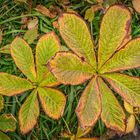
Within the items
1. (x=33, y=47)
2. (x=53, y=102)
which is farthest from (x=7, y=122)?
(x=33, y=47)

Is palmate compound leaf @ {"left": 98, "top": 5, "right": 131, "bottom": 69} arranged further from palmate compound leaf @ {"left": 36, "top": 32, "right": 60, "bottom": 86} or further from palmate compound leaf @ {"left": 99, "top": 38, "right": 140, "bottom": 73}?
palmate compound leaf @ {"left": 36, "top": 32, "right": 60, "bottom": 86}

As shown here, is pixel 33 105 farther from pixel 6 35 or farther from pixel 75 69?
pixel 6 35

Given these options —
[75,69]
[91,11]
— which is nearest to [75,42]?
[75,69]

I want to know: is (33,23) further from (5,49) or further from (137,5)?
(137,5)

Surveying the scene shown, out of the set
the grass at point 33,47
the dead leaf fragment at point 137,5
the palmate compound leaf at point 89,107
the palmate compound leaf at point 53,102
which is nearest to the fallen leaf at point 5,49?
the grass at point 33,47

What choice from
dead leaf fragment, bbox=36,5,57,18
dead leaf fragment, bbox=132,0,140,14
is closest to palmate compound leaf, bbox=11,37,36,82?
dead leaf fragment, bbox=36,5,57,18

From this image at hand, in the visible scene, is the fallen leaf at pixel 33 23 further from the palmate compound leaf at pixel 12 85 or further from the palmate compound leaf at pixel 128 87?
the palmate compound leaf at pixel 128 87
